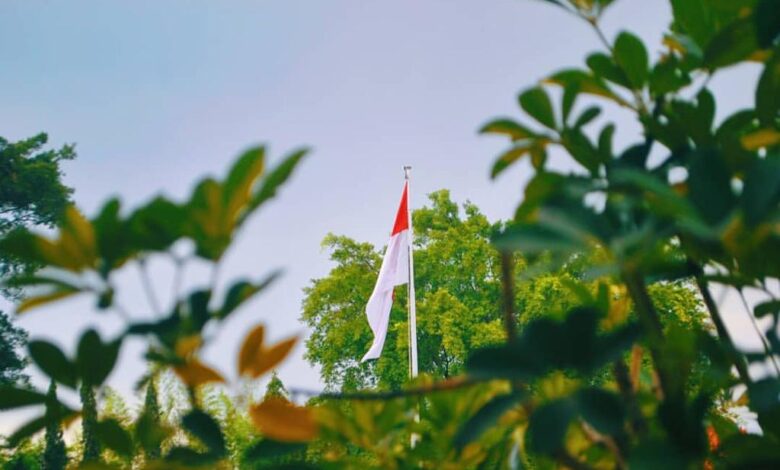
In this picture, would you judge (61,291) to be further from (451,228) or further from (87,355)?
(451,228)

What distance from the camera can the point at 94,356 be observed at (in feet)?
1.42

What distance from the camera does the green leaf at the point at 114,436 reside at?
0.45 metres

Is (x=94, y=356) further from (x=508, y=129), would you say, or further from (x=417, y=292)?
(x=417, y=292)

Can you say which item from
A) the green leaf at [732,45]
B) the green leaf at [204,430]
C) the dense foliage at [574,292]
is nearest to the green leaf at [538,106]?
the dense foliage at [574,292]

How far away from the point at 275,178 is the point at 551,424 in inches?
8.2

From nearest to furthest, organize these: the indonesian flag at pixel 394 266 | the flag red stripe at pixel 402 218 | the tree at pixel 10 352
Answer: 1. the indonesian flag at pixel 394 266
2. the flag red stripe at pixel 402 218
3. the tree at pixel 10 352

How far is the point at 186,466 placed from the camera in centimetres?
41

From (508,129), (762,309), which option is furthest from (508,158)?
(762,309)

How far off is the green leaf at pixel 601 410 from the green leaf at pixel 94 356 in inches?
10.7

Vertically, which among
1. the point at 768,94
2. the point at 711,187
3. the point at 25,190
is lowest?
the point at 711,187

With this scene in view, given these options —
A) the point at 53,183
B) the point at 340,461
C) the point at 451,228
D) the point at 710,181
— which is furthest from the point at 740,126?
the point at 53,183

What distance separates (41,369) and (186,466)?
124 millimetres

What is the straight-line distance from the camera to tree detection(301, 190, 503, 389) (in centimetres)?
2023

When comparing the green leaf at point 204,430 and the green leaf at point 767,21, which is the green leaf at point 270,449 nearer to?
the green leaf at point 204,430
